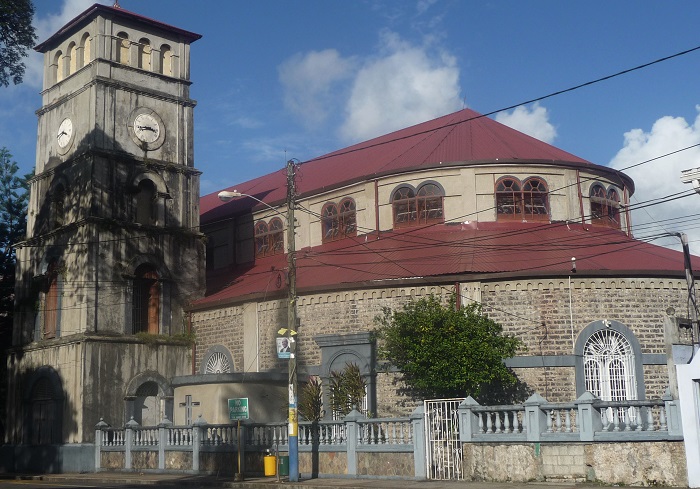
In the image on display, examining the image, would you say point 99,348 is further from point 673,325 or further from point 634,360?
point 673,325

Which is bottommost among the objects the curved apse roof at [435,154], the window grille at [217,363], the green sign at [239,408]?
the green sign at [239,408]

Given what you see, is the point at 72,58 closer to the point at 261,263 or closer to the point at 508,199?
the point at 261,263

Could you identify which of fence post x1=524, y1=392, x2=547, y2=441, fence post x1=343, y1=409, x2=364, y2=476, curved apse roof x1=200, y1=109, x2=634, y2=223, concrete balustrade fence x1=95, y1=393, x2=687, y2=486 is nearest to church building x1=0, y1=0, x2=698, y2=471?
curved apse roof x1=200, y1=109, x2=634, y2=223

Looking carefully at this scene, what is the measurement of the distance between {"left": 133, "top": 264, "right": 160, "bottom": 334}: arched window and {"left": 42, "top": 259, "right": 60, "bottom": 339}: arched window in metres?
3.36

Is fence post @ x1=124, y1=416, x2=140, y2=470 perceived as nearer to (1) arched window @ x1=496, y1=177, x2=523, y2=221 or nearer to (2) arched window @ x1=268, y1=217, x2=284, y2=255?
(2) arched window @ x1=268, y1=217, x2=284, y2=255

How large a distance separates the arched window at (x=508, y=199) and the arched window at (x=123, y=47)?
17.6 m

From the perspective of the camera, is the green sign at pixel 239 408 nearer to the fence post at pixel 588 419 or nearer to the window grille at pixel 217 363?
the window grille at pixel 217 363

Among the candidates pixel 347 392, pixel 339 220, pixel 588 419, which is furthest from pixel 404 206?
pixel 588 419

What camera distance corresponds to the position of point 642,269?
30734 mm

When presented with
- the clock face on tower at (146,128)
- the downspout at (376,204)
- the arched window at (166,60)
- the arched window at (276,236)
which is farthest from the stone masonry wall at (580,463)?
the arched window at (166,60)

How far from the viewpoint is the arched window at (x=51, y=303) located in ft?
128

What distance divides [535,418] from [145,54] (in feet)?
88.9

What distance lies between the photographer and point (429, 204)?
3616cm

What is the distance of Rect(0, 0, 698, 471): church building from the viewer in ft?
101
